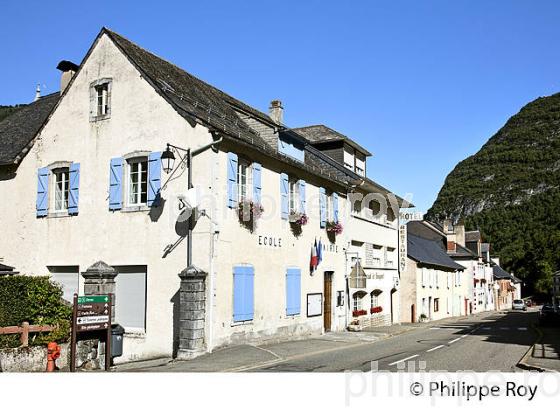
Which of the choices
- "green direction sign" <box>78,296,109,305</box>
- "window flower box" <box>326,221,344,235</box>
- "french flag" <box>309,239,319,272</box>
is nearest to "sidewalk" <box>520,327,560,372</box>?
"french flag" <box>309,239,319,272</box>

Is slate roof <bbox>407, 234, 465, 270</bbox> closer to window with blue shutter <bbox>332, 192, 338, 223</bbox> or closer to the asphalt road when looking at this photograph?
window with blue shutter <bbox>332, 192, 338, 223</bbox>

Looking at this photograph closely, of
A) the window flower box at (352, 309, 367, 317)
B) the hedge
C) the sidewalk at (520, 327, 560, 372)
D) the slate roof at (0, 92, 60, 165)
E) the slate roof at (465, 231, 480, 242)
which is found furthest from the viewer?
the slate roof at (465, 231, 480, 242)

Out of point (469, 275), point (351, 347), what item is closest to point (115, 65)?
point (351, 347)

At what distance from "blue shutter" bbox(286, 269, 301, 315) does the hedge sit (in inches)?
298

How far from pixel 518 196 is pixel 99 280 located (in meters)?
145

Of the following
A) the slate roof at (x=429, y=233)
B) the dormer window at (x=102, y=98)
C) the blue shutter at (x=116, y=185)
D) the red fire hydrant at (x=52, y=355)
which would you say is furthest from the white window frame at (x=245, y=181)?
the slate roof at (x=429, y=233)

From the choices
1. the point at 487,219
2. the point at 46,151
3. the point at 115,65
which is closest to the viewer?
the point at 115,65

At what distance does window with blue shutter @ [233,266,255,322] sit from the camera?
1719 centimetres

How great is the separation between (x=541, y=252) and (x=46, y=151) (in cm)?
10090

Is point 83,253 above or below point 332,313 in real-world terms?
above

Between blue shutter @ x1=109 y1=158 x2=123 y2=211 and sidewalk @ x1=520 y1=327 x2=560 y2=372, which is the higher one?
blue shutter @ x1=109 y1=158 x2=123 y2=211

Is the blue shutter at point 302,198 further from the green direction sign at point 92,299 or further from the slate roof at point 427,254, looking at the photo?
the slate roof at point 427,254

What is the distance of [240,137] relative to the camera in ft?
58.1
